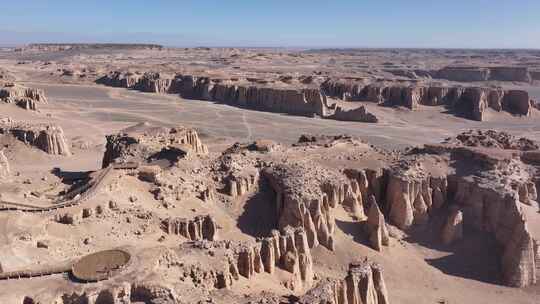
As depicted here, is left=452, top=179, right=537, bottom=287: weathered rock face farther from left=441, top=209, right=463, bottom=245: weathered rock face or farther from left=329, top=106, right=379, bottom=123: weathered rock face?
left=329, top=106, right=379, bottom=123: weathered rock face

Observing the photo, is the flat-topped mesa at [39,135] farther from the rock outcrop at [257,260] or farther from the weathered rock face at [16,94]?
the rock outcrop at [257,260]

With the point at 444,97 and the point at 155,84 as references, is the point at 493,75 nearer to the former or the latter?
the point at 444,97

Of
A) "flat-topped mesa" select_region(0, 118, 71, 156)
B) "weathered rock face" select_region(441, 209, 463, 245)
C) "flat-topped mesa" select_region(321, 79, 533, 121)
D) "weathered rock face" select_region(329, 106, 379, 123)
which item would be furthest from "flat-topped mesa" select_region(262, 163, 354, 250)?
"flat-topped mesa" select_region(321, 79, 533, 121)

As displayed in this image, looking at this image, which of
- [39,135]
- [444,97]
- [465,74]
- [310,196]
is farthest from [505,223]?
[465,74]

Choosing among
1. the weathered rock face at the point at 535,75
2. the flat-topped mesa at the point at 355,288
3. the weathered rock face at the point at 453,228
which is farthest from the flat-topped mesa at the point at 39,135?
the weathered rock face at the point at 535,75

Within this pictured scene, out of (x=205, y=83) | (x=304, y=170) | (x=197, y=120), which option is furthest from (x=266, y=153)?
(x=205, y=83)

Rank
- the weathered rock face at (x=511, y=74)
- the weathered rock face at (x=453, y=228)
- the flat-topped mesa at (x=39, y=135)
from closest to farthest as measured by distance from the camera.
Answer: the weathered rock face at (x=453, y=228) → the flat-topped mesa at (x=39, y=135) → the weathered rock face at (x=511, y=74)

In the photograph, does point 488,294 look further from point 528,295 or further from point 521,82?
point 521,82
